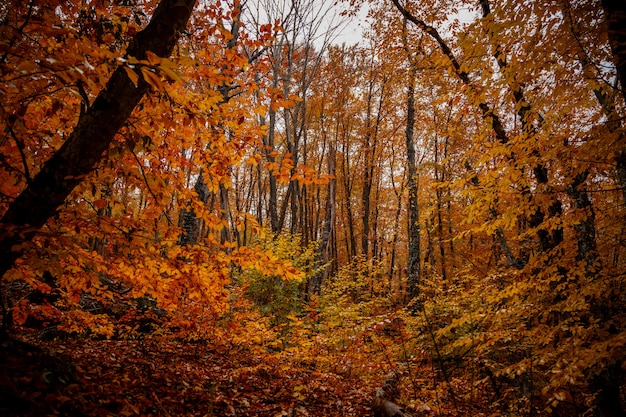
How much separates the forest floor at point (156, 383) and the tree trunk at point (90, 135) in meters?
1.23

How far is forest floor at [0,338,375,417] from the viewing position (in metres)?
2.77

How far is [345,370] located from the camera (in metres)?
6.89

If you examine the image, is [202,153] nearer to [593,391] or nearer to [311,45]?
[593,391]

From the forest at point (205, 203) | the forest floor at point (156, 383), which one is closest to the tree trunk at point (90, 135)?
the forest at point (205, 203)

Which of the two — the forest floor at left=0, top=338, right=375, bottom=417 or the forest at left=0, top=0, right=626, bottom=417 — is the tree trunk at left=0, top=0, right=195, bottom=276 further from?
the forest floor at left=0, top=338, right=375, bottom=417

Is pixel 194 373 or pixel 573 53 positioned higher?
pixel 573 53

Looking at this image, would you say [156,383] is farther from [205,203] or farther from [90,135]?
[90,135]

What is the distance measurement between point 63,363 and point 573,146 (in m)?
5.78

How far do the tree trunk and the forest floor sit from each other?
1.23 meters

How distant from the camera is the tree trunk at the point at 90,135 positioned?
2.26 metres

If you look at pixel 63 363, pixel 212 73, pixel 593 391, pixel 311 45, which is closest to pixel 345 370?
pixel 593 391

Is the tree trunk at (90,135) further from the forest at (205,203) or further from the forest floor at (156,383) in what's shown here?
the forest floor at (156,383)

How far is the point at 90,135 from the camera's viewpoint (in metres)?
2.32

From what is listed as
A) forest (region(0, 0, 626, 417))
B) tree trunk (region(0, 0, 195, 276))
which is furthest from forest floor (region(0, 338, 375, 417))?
tree trunk (region(0, 0, 195, 276))
